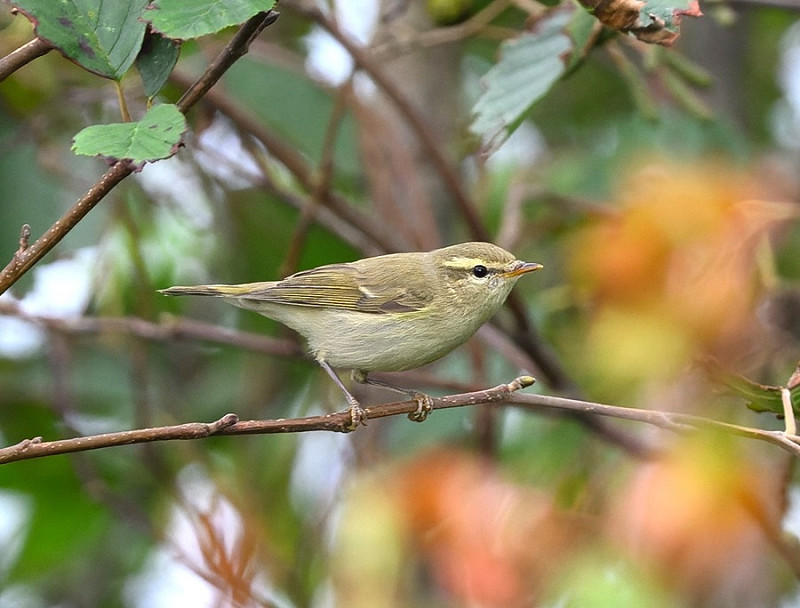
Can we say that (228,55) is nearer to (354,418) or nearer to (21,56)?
(21,56)

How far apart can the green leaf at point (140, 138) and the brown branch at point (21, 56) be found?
0.14 m

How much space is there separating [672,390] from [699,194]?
0.71 metres

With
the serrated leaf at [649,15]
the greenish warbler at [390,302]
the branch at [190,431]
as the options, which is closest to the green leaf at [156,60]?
the branch at [190,431]

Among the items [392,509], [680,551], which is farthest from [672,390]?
[392,509]

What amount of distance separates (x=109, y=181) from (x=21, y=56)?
26 centimetres

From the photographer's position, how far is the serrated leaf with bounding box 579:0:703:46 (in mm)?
1761

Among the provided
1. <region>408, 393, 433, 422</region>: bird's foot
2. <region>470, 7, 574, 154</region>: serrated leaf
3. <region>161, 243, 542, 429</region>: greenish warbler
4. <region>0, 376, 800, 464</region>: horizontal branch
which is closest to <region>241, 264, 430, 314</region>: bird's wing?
<region>161, 243, 542, 429</region>: greenish warbler

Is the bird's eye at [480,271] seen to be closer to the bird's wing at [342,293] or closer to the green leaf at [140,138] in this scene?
the bird's wing at [342,293]

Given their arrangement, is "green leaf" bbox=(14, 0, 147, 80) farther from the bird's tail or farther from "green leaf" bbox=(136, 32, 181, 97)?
the bird's tail

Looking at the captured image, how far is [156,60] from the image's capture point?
67.7 inches

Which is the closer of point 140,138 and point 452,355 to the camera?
point 140,138

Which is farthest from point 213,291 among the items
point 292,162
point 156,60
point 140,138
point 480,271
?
point 140,138

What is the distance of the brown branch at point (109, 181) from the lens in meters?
1.52

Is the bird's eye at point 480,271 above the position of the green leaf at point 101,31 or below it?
below
